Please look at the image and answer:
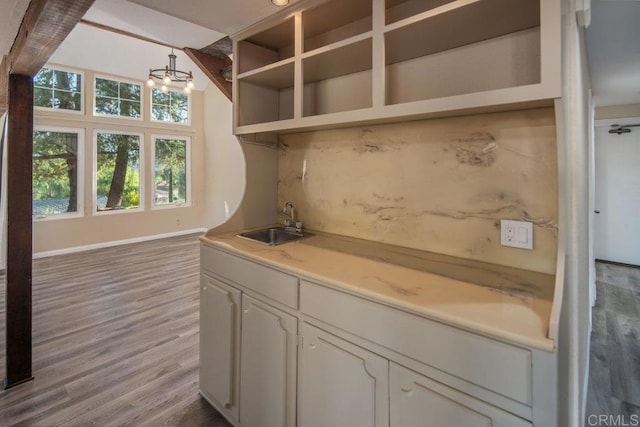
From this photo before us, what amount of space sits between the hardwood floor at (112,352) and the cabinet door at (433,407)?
124cm

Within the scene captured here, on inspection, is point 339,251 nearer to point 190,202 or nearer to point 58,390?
point 58,390

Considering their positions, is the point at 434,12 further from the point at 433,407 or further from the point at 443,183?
the point at 433,407

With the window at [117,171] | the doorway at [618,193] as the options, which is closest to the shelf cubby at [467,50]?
the doorway at [618,193]

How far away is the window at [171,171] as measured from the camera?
6.68 m

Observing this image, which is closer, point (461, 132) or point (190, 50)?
point (461, 132)

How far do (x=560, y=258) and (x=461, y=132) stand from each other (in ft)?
2.33

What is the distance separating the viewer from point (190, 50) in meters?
3.89

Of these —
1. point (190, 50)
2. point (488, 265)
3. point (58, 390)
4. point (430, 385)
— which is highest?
point (190, 50)

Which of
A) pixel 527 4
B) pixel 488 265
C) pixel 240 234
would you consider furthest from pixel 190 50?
pixel 488 265

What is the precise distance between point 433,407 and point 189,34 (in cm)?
405

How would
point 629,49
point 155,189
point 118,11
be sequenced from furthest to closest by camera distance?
point 155,189 → point 118,11 → point 629,49

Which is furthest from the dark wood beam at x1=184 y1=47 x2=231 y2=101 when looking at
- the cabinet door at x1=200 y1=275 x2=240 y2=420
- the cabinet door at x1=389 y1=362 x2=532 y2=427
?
the cabinet door at x1=389 y1=362 x2=532 y2=427

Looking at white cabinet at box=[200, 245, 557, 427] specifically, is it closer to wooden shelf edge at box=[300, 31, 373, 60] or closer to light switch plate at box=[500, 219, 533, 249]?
light switch plate at box=[500, 219, 533, 249]

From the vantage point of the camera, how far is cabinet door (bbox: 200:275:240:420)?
5.77 feet
